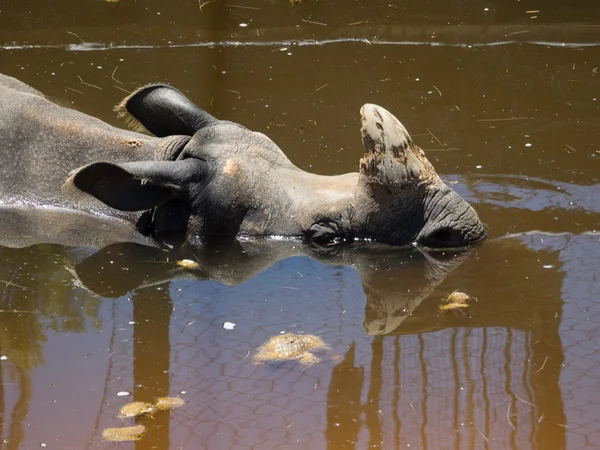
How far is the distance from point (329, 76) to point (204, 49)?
1452 mm

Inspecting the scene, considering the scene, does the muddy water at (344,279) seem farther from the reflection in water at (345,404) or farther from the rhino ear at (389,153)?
the rhino ear at (389,153)

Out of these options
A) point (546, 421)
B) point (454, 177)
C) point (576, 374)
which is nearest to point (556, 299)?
point (576, 374)

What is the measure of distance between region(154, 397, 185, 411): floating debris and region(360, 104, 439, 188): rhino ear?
7.43 feet

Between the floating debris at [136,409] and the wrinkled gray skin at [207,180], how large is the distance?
7.28ft

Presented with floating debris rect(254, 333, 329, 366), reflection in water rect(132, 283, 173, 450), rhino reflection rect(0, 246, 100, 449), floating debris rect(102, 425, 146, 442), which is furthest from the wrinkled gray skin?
floating debris rect(102, 425, 146, 442)

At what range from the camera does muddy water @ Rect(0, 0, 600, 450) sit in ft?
17.5

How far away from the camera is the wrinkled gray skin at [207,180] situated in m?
7.16

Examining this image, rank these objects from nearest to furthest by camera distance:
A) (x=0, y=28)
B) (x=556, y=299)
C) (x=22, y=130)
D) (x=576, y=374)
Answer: (x=576, y=374)
(x=556, y=299)
(x=22, y=130)
(x=0, y=28)

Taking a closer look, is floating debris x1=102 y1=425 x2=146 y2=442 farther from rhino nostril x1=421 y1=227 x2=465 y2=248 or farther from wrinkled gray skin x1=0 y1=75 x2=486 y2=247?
rhino nostril x1=421 y1=227 x2=465 y2=248

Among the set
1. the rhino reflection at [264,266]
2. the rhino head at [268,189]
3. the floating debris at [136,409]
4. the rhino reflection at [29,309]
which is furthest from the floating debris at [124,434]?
the rhino head at [268,189]

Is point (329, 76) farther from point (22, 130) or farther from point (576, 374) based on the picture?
point (576, 374)

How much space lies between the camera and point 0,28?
11.8 metres

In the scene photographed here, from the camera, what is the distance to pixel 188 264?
24.0 feet

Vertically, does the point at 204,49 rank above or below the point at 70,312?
above
